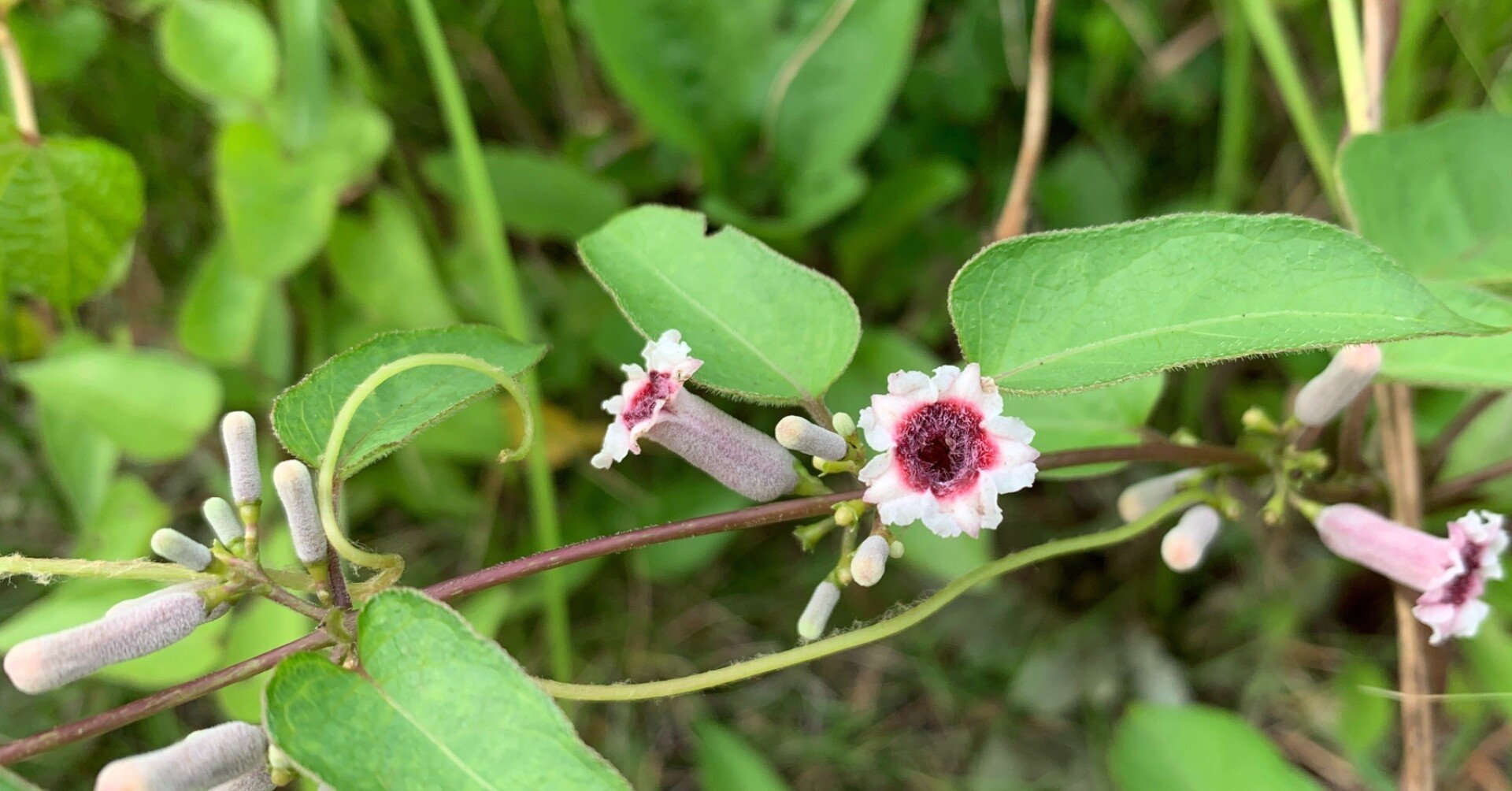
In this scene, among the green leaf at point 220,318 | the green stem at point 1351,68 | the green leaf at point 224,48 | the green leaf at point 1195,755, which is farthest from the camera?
the green leaf at point 220,318

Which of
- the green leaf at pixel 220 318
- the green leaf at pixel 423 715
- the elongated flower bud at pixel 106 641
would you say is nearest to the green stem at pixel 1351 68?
the green leaf at pixel 423 715

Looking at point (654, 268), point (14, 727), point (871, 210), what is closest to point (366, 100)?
point (871, 210)

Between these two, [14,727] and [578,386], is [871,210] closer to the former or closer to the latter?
[578,386]

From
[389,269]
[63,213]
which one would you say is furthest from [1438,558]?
[63,213]

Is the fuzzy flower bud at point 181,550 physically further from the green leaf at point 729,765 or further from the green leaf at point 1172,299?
the green leaf at point 729,765

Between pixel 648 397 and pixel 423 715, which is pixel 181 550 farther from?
pixel 648 397

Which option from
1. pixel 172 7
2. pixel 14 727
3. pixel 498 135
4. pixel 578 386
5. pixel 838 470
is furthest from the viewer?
pixel 498 135
